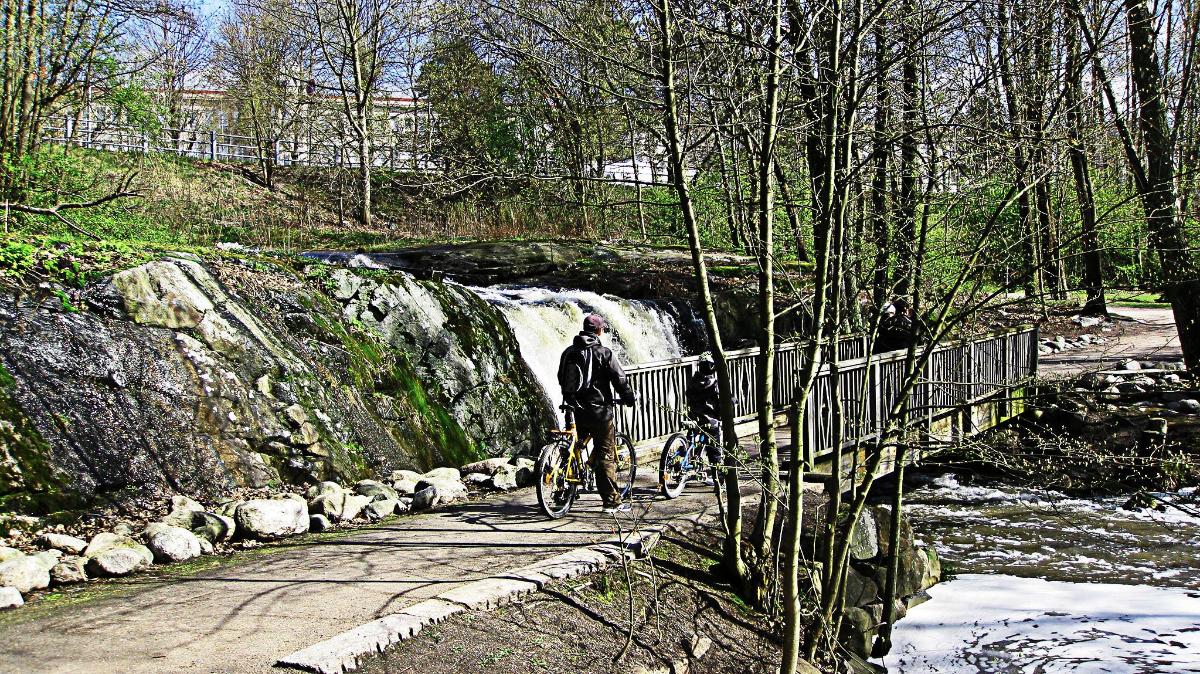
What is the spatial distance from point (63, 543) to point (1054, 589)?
9.09m

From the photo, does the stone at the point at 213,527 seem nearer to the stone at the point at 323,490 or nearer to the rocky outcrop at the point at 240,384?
the rocky outcrop at the point at 240,384

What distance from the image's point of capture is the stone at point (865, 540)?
27.9ft

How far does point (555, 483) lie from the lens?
333 inches

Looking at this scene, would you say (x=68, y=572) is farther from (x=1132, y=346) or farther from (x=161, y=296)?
(x=1132, y=346)

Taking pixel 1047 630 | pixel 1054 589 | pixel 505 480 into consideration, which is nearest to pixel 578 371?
pixel 505 480

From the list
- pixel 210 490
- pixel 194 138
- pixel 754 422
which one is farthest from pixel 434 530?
pixel 194 138

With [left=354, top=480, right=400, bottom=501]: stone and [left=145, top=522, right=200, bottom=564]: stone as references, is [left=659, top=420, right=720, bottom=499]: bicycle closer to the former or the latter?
[left=354, top=480, right=400, bottom=501]: stone

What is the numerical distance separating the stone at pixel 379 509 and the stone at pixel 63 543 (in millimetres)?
2408

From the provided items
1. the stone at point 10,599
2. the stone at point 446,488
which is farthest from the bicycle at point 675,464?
the stone at point 10,599

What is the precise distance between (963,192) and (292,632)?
4.93 meters

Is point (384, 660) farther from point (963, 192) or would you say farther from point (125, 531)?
point (963, 192)

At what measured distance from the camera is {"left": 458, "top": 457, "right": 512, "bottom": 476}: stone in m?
10.6

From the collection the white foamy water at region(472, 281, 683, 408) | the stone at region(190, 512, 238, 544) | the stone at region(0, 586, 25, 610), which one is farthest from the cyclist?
the stone at region(0, 586, 25, 610)

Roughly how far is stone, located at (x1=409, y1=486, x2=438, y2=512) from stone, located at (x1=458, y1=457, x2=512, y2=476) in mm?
1315
